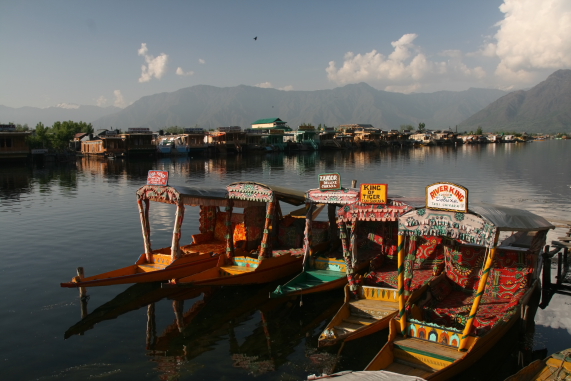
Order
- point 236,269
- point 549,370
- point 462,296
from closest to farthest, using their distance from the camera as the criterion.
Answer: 1. point 549,370
2. point 462,296
3. point 236,269

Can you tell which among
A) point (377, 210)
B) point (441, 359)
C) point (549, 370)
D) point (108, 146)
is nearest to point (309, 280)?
point (377, 210)

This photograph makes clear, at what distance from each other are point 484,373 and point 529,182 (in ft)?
127

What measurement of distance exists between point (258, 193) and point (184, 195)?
2648mm

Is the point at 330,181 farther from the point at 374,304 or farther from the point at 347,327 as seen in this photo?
the point at 347,327

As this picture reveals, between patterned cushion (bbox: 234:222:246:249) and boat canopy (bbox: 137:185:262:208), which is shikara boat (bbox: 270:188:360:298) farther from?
boat canopy (bbox: 137:185:262:208)

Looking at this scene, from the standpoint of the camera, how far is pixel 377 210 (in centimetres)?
1273

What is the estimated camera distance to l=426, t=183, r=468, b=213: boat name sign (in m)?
9.05

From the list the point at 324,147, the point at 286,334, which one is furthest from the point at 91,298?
the point at 324,147

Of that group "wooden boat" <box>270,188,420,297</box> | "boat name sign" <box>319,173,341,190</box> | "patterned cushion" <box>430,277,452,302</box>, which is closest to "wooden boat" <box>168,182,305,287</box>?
"wooden boat" <box>270,188,420,297</box>

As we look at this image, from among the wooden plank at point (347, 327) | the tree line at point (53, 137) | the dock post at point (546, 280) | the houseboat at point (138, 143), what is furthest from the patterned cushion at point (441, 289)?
the tree line at point (53, 137)

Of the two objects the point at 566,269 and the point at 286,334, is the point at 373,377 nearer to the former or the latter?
the point at 286,334

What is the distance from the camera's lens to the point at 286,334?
40.1 ft

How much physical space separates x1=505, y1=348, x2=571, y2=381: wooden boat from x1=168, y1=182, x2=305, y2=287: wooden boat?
28.4 ft

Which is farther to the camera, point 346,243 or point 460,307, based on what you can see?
point 346,243
